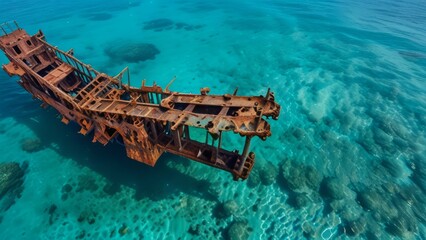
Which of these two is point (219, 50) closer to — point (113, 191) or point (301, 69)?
point (301, 69)

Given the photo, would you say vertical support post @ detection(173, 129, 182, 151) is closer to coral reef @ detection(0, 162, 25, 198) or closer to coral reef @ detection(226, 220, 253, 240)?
coral reef @ detection(226, 220, 253, 240)

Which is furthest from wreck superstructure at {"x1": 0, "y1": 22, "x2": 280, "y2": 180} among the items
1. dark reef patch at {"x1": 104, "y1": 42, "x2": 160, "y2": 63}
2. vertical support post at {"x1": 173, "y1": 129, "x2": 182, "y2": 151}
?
dark reef patch at {"x1": 104, "y1": 42, "x2": 160, "y2": 63}

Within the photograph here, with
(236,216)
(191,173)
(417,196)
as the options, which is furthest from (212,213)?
(417,196)

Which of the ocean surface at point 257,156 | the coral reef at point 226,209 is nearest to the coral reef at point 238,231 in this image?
the ocean surface at point 257,156

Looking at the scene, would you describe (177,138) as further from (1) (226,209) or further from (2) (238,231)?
(2) (238,231)

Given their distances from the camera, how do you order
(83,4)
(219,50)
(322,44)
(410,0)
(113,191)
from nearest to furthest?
(113,191), (219,50), (322,44), (83,4), (410,0)

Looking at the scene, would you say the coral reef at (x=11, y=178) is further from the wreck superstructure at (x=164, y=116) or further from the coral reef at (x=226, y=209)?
the coral reef at (x=226, y=209)
